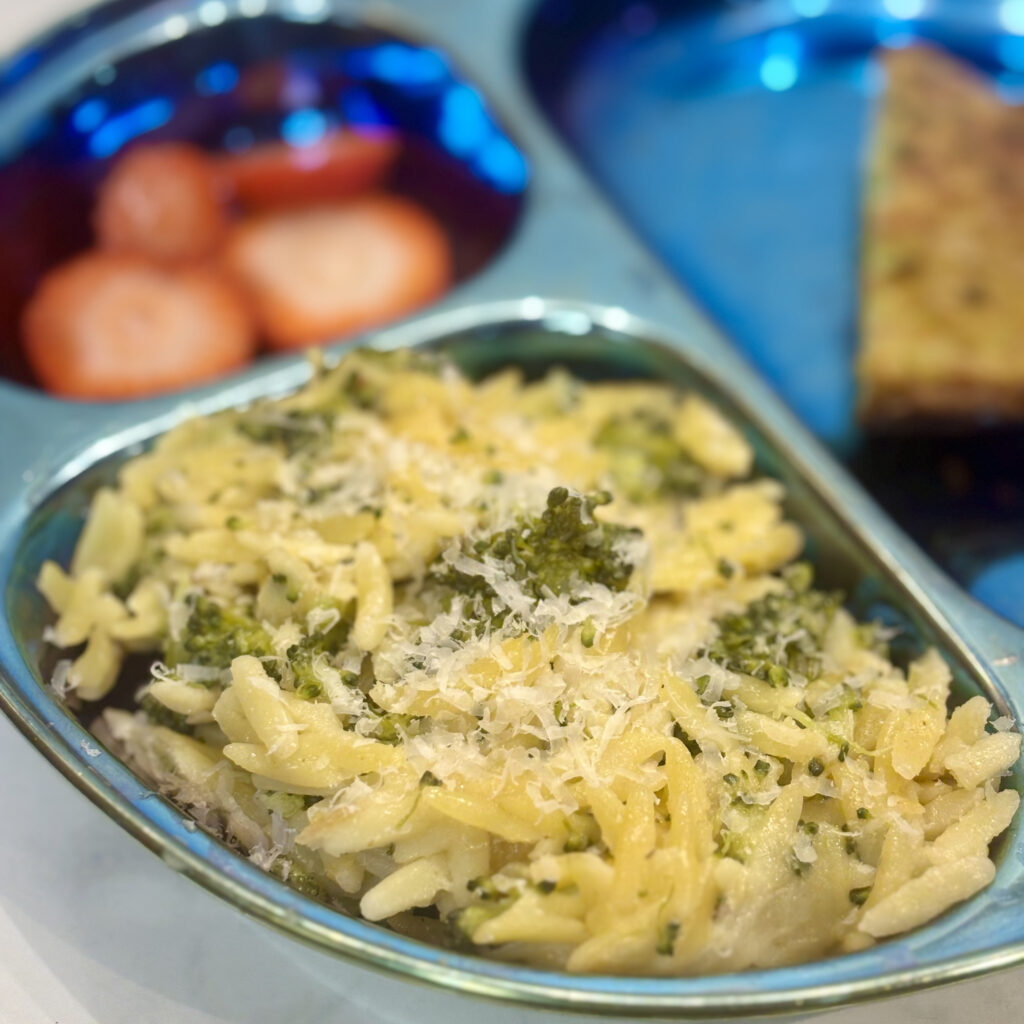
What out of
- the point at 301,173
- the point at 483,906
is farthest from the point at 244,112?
the point at 483,906

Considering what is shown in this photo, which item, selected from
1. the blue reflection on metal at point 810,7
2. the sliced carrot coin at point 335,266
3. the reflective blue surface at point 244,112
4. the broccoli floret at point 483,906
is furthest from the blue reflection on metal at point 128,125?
the broccoli floret at point 483,906

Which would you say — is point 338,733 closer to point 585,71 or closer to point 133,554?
point 133,554

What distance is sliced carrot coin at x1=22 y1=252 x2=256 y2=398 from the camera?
2.24 metres

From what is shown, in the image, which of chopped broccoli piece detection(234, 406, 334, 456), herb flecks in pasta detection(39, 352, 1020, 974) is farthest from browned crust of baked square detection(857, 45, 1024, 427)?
chopped broccoli piece detection(234, 406, 334, 456)

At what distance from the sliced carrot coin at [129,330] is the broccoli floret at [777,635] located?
1.23m

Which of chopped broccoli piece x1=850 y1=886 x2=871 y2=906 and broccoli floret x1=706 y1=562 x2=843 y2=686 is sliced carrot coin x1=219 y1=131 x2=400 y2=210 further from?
chopped broccoli piece x1=850 y1=886 x2=871 y2=906

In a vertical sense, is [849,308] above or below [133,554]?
below

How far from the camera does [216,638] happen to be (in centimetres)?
147

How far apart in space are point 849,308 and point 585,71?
3.75ft

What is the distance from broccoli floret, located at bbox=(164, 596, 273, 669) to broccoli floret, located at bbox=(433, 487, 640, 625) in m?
0.25

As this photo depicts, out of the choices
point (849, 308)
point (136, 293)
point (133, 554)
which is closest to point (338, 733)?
point (133, 554)

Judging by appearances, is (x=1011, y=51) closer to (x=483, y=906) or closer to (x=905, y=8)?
(x=905, y=8)

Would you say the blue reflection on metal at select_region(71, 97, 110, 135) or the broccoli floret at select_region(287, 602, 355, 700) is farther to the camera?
the blue reflection on metal at select_region(71, 97, 110, 135)

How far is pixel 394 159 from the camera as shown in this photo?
2828 millimetres
